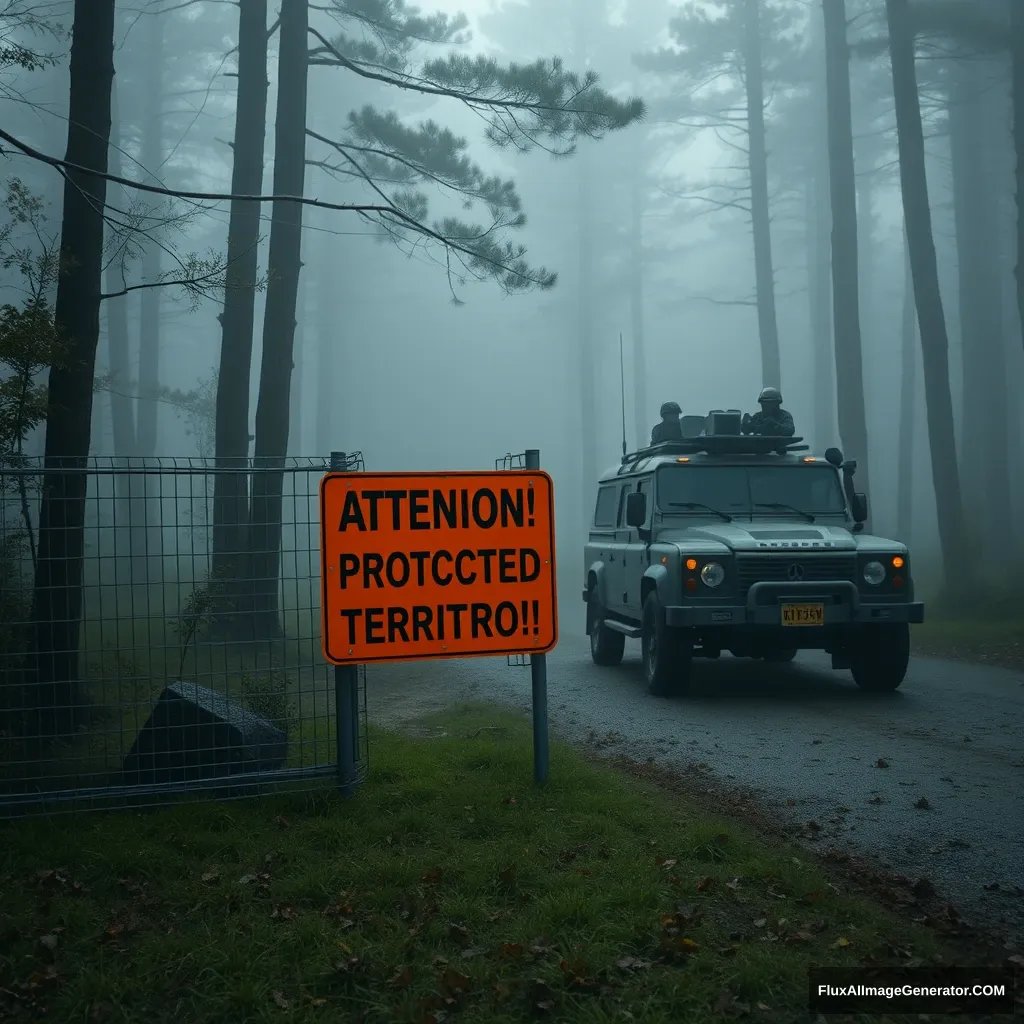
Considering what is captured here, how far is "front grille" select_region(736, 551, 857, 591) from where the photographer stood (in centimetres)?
931

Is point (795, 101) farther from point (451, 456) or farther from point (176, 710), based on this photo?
point (451, 456)

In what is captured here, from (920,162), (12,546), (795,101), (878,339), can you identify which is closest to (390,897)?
(12,546)

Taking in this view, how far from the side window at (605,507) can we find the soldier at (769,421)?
198cm

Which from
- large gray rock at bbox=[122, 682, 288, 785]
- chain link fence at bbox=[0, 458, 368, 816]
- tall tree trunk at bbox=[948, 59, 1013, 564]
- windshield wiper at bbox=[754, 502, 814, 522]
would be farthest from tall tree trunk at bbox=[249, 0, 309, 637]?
tall tree trunk at bbox=[948, 59, 1013, 564]

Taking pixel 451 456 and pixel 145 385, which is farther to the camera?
pixel 451 456

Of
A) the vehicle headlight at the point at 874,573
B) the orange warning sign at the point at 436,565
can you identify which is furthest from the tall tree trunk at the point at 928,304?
the orange warning sign at the point at 436,565

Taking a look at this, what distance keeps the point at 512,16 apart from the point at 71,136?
42.3m

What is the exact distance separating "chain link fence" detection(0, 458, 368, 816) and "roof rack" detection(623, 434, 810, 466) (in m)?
5.12

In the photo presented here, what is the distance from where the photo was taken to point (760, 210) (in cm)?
3256

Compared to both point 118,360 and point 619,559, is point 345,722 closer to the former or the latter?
point 619,559

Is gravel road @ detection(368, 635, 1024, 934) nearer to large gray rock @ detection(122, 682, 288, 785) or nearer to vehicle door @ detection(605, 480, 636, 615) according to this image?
vehicle door @ detection(605, 480, 636, 615)

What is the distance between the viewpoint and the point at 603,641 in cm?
1286

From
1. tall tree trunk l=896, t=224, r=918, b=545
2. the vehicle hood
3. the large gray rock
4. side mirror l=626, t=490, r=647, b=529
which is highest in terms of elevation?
tall tree trunk l=896, t=224, r=918, b=545

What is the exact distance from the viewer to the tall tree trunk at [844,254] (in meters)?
20.9
